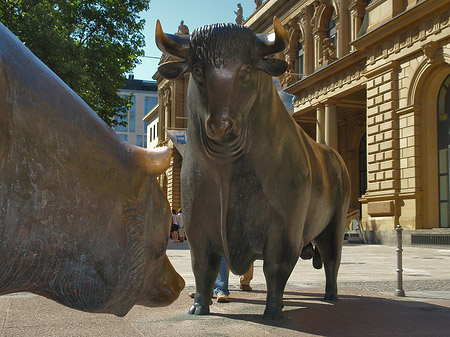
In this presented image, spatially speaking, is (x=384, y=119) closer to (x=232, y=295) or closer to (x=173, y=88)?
(x=232, y=295)

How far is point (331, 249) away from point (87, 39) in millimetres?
21502

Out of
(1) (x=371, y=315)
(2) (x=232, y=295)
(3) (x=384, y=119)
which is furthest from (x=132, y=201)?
(3) (x=384, y=119)

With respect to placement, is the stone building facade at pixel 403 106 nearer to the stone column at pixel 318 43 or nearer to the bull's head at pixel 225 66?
the stone column at pixel 318 43

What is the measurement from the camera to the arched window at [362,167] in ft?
108

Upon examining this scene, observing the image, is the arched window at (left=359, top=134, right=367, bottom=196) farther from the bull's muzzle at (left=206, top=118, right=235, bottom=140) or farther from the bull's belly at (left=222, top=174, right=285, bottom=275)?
the bull's muzzle at (left=206, top=118, right=235, bottom=140)

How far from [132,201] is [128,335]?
7.99ft

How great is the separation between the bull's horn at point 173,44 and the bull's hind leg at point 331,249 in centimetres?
256

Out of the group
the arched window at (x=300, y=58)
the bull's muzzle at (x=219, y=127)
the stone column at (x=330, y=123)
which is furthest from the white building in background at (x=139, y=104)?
the bull's muzzle at (x=219, y=127)

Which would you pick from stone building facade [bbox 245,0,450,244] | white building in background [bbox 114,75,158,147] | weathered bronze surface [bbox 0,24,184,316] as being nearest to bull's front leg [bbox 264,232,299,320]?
weathered bronze surface [bbox 0,24,184,316]

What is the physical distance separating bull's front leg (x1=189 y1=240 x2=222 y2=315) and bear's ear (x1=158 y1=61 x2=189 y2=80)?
1394mm

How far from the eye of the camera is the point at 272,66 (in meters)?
3.65

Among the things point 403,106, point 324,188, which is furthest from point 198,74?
point 403,106

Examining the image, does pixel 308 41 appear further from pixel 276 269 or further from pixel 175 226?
pixel 276 269

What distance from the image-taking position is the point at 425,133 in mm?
21594
